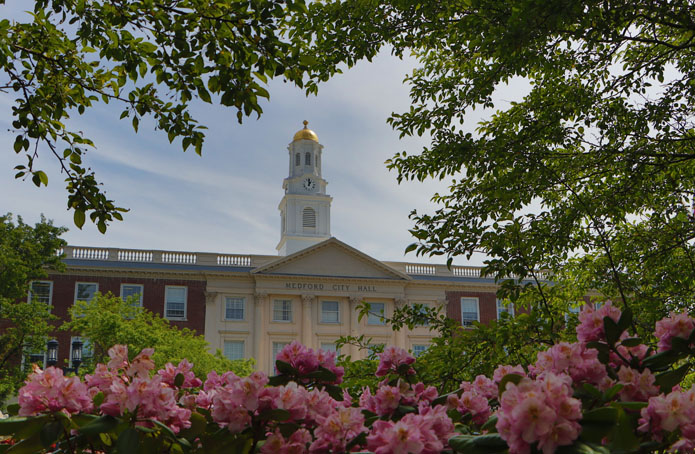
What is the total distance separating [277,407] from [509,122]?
7.70 meters

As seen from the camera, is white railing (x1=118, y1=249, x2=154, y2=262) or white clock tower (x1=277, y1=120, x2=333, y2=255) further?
white clock tower (x1=277, y1=120, x2=333, y2=255)

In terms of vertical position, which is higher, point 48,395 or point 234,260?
point 234,260

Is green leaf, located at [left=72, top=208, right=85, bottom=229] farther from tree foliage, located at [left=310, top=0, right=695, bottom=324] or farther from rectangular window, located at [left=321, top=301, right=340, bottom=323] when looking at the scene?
rectangular window, located at [left=321, top=301, right=340, bottom=323]

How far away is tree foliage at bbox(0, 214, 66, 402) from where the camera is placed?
108 ft

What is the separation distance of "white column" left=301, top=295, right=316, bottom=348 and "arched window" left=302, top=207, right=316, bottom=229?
16570 mm

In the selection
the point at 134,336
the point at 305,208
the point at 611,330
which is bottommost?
the point at 611,330

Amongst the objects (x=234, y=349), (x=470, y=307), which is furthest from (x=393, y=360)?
(x=470, y=307)

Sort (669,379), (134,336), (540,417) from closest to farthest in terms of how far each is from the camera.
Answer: (540,417) → (669,379) → (134,336)

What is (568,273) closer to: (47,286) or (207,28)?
(207,28)

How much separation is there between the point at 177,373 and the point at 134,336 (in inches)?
1178

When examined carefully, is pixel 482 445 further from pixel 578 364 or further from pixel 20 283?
pixel 20 283

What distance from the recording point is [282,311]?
147 feet

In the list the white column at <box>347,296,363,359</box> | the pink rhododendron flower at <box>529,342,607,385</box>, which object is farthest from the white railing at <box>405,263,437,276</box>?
the pink rhododendron flower at <box>529,342,607,385</box>

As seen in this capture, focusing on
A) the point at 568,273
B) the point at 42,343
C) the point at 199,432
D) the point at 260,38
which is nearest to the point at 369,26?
the point at 260,38
